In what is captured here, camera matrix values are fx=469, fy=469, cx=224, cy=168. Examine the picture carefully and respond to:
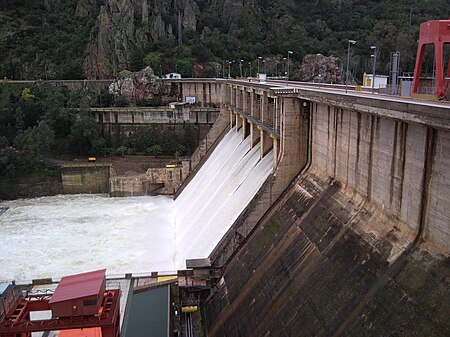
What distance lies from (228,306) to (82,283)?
5.64m

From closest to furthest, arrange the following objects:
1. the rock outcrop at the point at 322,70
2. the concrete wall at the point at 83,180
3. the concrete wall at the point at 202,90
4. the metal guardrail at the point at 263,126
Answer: the metal guardrail at the point at 263,126 → the concrete wall at the point at 83,180 → the concrete wall at the point at 202,90 → the rock outcrop at the point at 322,70

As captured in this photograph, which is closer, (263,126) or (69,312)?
(69,312)

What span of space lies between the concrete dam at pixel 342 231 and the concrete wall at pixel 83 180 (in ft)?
79.0

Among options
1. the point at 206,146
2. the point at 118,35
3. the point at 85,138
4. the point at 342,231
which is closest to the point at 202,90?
the point at 85,138

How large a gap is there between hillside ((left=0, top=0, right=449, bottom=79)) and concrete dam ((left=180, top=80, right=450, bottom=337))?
167 ft

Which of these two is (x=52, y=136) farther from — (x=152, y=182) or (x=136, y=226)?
(x=136, y=226)

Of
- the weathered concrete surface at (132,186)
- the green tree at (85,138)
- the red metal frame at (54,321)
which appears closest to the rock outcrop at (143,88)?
the green tree at (85,138)

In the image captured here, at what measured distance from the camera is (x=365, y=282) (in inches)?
459

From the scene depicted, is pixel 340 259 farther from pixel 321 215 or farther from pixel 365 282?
pixel 321 215

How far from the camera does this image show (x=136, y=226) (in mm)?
29969

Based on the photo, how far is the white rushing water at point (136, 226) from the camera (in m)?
22.6

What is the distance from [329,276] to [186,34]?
70.5m

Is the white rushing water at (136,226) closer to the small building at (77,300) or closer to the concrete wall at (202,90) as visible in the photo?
the small building at (77,300)

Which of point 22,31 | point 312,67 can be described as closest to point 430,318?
point 312,67
